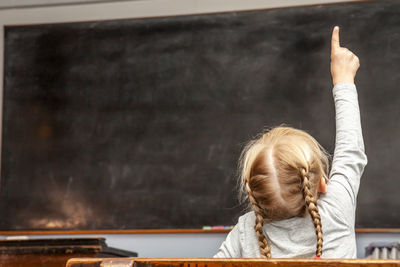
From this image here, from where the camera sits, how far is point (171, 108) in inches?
153

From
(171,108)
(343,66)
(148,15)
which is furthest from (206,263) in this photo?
(148,15)

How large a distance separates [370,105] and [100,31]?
189 centimetres

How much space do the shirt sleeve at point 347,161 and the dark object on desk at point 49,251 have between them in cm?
152

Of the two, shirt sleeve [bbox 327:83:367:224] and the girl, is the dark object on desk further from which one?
Result: shirt sleeve [bbox 327:83:367:224]

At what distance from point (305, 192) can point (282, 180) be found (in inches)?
2.0

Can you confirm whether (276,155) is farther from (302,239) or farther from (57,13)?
(57,13)

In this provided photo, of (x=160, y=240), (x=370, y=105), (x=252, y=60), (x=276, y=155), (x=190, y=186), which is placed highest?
(x=252, y=60)

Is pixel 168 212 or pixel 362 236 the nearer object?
pixel 362 236

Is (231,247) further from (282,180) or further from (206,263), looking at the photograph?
(206,263)

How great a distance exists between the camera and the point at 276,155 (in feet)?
3.91

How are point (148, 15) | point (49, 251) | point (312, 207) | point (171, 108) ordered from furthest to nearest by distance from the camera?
1. point (148, 15)
2. point (171, 108)
3. point (49, 251)
4. point (312, 207)

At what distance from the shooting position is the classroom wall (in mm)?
3660

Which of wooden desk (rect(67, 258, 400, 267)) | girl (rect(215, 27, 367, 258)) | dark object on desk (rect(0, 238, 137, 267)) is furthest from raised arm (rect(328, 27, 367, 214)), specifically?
dark object on desk (rect(0, 238, 137, 267))

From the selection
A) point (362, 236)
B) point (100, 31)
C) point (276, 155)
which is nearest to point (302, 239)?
point (276, 155)
